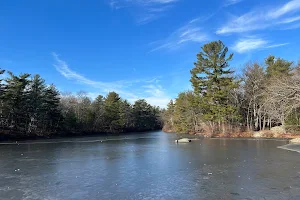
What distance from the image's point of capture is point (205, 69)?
3847 centimetres

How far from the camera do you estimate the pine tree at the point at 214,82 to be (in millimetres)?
36281

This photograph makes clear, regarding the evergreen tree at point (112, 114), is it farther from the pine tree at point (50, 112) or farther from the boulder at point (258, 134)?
the boulder at point (258, 134)

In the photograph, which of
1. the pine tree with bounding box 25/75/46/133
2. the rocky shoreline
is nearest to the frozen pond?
the rocky shoreline

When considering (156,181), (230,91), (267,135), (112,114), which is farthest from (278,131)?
(112,114)

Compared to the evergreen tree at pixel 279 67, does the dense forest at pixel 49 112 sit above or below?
below

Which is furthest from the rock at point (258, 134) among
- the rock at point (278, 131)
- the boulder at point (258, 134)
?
the rock at point (278, 131)

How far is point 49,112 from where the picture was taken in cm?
4750

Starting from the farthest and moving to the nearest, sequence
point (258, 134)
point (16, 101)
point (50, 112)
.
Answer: point (50, 112), point (16, 101), point (258, 134)

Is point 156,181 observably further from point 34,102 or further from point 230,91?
point 34,102

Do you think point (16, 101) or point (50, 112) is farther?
point (50, 112)

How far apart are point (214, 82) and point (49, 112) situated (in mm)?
30415

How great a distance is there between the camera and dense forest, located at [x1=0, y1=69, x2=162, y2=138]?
134 ft

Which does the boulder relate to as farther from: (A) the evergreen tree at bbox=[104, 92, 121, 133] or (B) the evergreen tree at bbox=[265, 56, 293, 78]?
(A) the evergreen tree at bbox=[104, 92, 121, 133]

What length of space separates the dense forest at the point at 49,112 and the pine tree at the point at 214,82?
27629 mm
